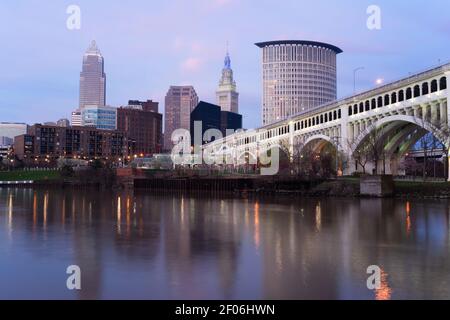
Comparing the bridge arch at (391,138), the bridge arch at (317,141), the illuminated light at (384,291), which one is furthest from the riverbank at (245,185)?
the illuminated light at (384,291)

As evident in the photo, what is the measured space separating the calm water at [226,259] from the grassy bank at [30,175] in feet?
495

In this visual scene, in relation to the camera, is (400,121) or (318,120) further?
(318,120)

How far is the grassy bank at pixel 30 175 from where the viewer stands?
174m

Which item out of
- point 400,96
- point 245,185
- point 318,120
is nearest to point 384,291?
point 400,96

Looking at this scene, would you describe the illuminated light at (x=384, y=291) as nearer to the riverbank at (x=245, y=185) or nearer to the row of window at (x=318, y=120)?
the riverbank at (x=245, y=185)

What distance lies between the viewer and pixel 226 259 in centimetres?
1881

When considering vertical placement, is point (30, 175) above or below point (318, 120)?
below

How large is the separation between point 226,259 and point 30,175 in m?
183

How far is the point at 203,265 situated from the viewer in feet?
57.5

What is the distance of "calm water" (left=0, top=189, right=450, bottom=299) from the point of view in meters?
13.8

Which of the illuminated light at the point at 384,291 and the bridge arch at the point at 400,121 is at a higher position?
the bridge arch at the point at 400,121

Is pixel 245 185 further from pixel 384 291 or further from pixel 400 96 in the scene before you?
pixel 384 291

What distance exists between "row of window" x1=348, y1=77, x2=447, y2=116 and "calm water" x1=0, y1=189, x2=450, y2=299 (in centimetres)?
4571
